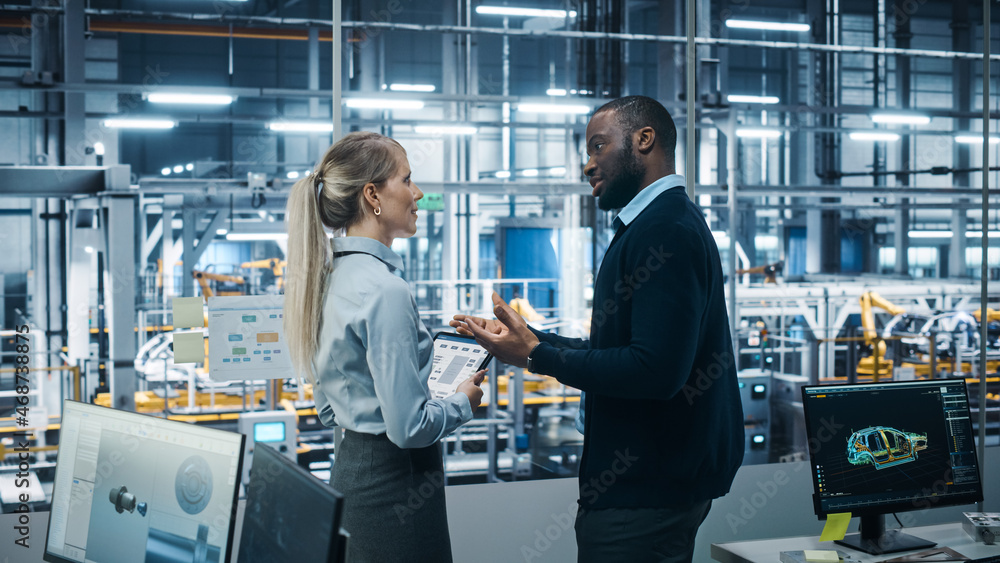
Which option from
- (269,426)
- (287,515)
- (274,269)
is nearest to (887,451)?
(287,515)

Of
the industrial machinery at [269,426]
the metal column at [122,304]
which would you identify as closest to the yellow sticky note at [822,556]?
the industrial machinery at [269,426]

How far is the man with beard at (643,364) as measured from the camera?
5.09ft

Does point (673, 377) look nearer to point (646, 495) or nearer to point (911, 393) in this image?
point (646, 495)

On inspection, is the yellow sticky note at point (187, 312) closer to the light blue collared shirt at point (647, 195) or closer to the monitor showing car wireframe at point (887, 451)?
the light blue collared shirt at point (647, 195)

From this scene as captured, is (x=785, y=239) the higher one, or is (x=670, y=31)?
(x=670, y=31)

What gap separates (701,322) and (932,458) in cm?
99

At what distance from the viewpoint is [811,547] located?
7.12ft

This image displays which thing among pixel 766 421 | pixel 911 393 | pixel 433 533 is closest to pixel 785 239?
pixel 766 421

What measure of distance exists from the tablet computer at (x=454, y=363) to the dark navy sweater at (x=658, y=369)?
20 cm

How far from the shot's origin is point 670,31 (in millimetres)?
9125

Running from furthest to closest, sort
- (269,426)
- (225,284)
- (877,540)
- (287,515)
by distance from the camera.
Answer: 1. (225,284)
2. (269,426)
3. (877,540)
4. (287,515)

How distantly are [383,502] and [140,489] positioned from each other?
1.40 ft

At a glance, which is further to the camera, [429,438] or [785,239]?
[785,239]

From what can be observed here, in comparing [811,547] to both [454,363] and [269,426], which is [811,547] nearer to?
[454,363]
